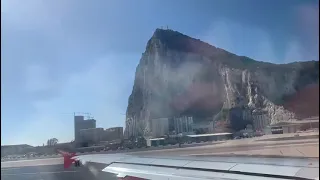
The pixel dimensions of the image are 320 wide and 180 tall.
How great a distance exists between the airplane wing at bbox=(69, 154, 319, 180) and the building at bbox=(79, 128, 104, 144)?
0.32 metres

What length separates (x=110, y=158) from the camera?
3.44 m

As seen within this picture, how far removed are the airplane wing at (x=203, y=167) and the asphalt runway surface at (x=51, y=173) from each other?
0.38 ft

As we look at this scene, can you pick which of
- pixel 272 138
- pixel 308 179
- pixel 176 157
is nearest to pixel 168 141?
pixel 176 157

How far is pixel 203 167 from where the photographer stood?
2.58 meters

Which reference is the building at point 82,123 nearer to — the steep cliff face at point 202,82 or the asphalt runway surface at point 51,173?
the steep cliff face at point 202,82

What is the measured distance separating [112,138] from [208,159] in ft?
2.69

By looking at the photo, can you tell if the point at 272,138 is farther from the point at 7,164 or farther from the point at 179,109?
the point at 7,164

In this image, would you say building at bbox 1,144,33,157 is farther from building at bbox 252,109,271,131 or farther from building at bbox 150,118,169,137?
building at bbox 252,109,271,131

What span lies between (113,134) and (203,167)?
784mm

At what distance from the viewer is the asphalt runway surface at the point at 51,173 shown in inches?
132

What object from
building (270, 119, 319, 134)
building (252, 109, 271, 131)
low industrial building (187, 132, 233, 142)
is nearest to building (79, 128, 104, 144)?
low industrial building (187, 132, 233, 142)

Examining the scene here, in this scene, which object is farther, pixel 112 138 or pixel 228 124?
pixel 112 138

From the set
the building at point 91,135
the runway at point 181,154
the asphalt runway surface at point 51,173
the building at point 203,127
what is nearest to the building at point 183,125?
the building at point 203,127

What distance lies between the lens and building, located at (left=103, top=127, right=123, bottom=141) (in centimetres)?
277
